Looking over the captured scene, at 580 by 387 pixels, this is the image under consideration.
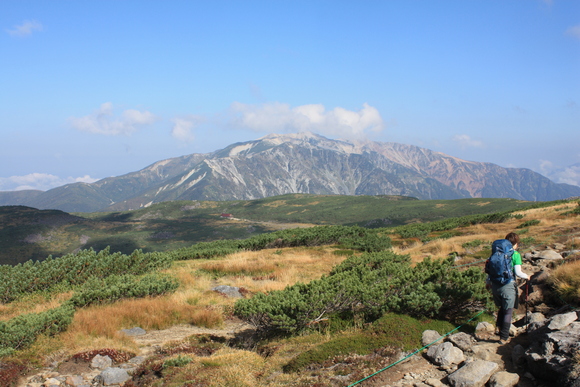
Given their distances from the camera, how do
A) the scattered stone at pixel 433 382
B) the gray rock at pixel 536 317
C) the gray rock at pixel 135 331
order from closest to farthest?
the scattered stone at pixel 433 382
the gray rock at pixel 536 317
the gray rock at pixel 135 331

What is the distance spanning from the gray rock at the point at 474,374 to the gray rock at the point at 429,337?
1251 millimetres

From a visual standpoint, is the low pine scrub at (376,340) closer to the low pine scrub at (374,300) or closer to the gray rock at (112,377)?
the low pine scrub at (374,300)

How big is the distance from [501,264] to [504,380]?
2.78m

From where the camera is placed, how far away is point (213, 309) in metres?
12.7

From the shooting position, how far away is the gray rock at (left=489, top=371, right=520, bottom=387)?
5793 millimetres

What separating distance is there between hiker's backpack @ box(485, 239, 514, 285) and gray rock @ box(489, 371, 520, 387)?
7.82 ft

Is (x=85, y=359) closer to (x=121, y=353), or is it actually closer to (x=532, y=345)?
(x=121, y=353)

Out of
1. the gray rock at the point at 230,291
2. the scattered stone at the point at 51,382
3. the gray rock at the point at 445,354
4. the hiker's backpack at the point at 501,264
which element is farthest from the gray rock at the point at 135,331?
the hiker's backpack at the point at 501,264

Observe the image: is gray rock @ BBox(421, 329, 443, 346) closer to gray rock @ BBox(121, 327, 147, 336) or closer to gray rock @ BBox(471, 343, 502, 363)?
gray rock @ BBox(471, 343, 502, 363)

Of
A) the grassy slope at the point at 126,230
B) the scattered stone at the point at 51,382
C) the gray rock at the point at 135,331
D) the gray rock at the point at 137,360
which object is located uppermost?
the scattered stone at the point at 51,382

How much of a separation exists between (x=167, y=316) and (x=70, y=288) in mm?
6221

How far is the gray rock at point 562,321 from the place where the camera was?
6734 mm

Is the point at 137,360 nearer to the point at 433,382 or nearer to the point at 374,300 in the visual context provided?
the point at 374,300

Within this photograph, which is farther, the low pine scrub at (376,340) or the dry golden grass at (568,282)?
the dry golden grass at (568,282)
